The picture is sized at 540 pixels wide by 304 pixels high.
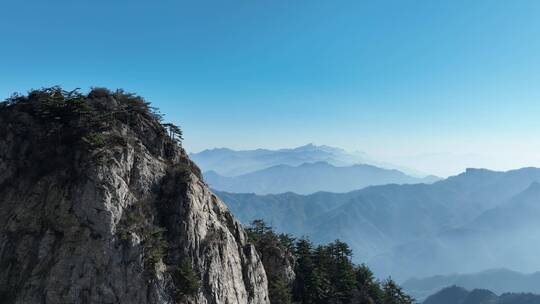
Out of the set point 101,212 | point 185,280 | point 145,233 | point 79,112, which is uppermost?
point 79,112

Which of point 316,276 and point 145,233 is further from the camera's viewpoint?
point 316,276

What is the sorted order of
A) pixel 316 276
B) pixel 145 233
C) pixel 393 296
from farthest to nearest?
pixel 393 296 < pixel 316 276 < pixel 145 233

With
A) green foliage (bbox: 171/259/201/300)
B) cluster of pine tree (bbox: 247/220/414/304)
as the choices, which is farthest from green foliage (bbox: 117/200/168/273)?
cluster of pine tree (bbox: 247/220/414/304)

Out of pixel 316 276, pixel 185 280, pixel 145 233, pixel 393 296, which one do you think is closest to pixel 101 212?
pixel 145 233

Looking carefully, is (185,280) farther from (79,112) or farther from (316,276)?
(316,276)

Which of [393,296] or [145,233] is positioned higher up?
[145,233]

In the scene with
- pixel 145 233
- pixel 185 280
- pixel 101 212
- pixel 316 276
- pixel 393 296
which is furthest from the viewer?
pixel 393 296

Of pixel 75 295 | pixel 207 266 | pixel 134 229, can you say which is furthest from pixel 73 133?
pixel 207 266

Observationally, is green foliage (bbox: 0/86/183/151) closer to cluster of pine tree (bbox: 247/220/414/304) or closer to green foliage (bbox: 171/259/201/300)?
green foliage (bbox: 171/259/201/300)
